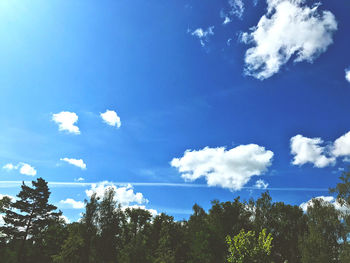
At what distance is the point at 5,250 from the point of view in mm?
42844

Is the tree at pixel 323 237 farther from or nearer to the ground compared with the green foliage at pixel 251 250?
farther from the ground

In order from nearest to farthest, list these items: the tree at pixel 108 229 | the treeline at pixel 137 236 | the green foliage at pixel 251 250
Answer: the green foliage at pixel 251 250 < the treeline at pixel 137 236 < the tree at pixel 108 229

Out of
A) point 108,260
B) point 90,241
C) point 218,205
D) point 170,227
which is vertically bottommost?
point 108,260

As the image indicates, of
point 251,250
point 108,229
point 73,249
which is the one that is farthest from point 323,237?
point 73,249

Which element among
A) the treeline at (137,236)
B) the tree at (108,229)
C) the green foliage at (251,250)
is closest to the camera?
the green foliage at (251,250)

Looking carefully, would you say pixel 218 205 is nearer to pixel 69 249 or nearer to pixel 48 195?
pixel 69 249

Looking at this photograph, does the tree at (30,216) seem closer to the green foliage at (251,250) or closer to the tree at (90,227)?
the tree at (90,227)

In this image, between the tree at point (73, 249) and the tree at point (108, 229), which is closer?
the tree at point (73, 249)

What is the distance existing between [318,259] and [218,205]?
790 inches

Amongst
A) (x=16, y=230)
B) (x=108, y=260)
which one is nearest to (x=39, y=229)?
(x=16, y=230)

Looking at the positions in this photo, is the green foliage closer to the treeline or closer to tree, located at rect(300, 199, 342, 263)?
the treeline

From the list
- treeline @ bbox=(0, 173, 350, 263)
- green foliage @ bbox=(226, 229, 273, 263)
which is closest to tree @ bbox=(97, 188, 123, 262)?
treeline @ bbox=(0, 173, 350, 263)

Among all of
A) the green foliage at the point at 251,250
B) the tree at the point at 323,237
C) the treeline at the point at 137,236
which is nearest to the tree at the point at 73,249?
the treeline at the point at 137,236

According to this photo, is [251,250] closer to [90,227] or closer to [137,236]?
[137,236]
